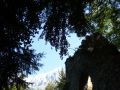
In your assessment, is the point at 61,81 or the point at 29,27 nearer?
the point at 29,27

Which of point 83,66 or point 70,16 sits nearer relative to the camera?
point 70,16

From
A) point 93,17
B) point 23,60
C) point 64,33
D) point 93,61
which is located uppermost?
point 93,17

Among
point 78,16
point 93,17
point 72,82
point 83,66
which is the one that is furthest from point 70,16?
point 93,17

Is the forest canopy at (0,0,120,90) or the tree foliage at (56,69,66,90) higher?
the tree foliage at (56,69,66,90)

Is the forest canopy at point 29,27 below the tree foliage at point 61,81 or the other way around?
below

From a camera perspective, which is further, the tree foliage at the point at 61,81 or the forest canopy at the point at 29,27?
the tree foliage at the point at 61,81

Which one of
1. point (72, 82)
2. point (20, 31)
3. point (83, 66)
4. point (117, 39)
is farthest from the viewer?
point (117, 39)

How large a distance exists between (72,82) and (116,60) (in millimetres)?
4377

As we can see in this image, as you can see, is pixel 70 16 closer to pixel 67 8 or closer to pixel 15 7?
pixel 67 8

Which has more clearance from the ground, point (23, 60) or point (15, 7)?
point (15, 7)

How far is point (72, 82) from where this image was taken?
53.3 ft

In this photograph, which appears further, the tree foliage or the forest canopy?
the tree foliage

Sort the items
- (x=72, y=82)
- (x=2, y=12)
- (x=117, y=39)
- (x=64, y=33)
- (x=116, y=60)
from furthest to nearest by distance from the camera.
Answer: (x=117, y=39), (x=72, y=82), (x=116, y=60), (x=64, y=33), (x=2, y=12)

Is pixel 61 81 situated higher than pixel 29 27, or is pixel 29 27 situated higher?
pixel 61 81
